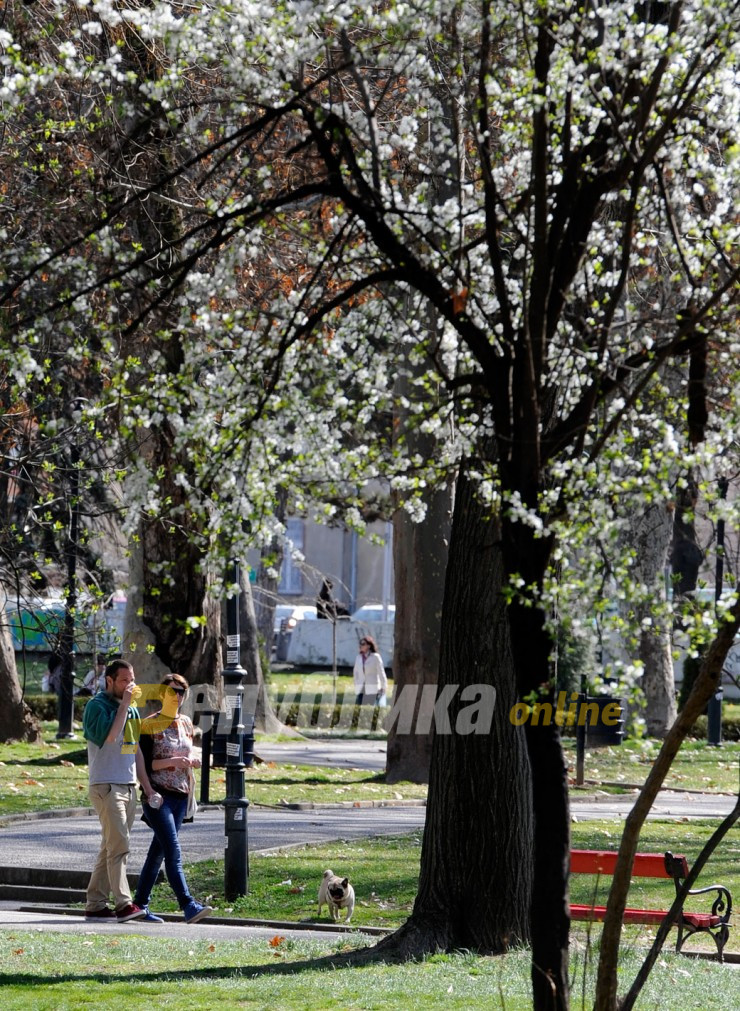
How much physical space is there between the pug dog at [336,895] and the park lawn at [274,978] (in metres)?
0.86

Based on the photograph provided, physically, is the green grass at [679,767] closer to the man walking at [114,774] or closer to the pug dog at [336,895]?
the pug dog at [336,895]

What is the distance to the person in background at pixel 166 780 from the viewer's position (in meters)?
11.0

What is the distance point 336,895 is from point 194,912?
39.7 inches

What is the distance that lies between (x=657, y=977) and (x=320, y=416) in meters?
4.23

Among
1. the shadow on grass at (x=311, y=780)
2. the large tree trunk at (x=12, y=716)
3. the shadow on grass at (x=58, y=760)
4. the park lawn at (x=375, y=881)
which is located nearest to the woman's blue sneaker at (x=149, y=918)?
the park lawn at (x=375, y=881)

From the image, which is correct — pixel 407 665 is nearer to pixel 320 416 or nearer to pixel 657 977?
pixel 657 977

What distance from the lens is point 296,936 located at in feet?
34.7

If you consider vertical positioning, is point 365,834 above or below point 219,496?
below

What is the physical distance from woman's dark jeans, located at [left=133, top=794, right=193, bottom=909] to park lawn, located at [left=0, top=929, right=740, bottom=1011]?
2.89 ft

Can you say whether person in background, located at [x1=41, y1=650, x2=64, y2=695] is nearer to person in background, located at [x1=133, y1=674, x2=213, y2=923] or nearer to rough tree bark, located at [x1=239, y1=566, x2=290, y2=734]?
rough tree bark, located at [x1=239, y1=566, x2=290, y2=734]

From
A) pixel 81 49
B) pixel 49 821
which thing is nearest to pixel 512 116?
pixel 81 49

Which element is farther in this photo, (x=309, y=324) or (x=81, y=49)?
(x=81, y=49)

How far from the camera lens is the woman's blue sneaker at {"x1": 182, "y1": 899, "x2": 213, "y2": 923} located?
10.7 m

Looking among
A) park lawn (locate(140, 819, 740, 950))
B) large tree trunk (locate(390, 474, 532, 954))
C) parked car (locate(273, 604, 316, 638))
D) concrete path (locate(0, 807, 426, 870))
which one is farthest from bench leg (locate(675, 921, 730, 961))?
parked car (locate(273, 604, 316, 638))
